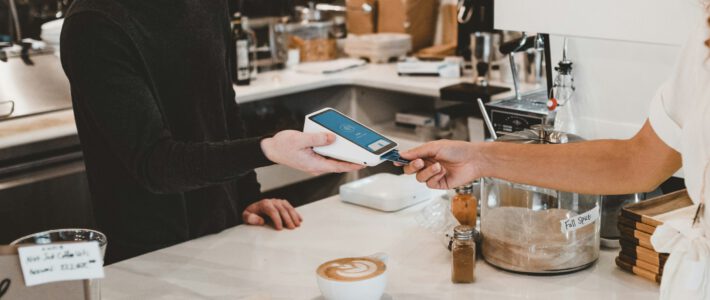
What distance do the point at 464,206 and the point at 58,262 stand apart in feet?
2.93

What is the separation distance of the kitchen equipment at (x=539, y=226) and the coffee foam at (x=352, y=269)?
0.90 feet

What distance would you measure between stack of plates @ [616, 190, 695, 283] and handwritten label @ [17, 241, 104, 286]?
0.98 m

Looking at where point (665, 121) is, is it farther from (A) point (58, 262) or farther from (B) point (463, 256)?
(A) point (58, 262)

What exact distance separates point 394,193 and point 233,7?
2.00m

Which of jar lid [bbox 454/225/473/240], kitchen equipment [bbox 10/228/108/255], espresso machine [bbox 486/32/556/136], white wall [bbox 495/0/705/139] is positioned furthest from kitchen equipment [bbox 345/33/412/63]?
kitchen equipment [bbox 10/228/108/255]

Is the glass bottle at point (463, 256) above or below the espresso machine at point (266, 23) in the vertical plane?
below

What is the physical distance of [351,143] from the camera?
146 centimetres

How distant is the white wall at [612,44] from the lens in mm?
1549

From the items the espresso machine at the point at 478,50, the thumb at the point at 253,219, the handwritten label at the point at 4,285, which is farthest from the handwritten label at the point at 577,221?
the espresso machine at the point at 478,50

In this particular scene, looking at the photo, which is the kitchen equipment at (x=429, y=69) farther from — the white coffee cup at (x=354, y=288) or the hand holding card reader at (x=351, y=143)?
the white coffee cup at (x=354, y=288)

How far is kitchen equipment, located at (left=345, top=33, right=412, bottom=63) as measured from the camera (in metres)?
3.91

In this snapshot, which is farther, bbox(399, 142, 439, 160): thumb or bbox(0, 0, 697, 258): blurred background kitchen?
bbox(0, 0, 697, 258): blurred background kitchen

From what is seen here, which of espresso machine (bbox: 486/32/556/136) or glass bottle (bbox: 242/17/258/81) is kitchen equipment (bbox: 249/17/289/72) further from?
espresso machine (bbox: 486/32/556/136)

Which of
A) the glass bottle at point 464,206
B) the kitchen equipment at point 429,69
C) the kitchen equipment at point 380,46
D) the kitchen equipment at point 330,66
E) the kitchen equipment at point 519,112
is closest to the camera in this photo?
the glass bottle at point 464,206
